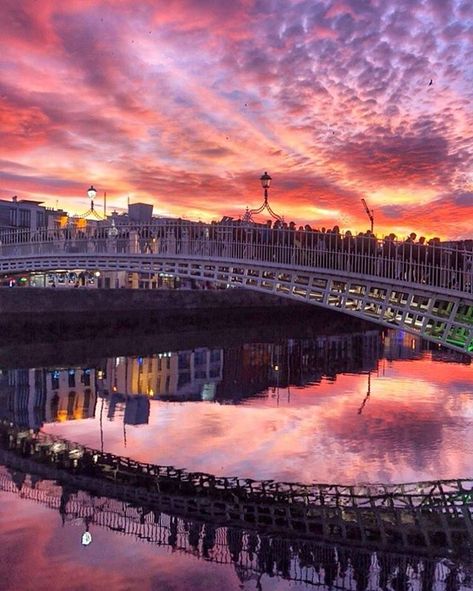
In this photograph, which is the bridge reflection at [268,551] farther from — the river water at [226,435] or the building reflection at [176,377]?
the building reflection at [176,377]

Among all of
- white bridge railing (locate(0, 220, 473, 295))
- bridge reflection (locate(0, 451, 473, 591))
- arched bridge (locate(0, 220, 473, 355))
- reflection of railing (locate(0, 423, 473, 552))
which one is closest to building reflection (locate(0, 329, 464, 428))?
arched bridge (locate(0, 220, 473, 355))

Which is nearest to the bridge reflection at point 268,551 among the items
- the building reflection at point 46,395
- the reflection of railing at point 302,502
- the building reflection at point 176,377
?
the reflection of railing at point 302,502

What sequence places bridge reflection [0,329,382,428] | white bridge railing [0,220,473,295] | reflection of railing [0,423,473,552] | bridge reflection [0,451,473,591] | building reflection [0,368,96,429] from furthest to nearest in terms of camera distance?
1. bridge reflection [0,329,382,428]
2. building reflection [0,368,96,429]
3. white bridge railing [0,220,473,295]
4. reflection of railing [0,423,473,552]
5. bridge reflection [0,451,473,591]

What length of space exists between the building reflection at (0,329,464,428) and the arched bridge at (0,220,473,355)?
4059 millimetres

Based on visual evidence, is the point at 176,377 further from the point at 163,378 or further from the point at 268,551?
the point at 268,551

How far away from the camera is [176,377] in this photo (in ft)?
80.4

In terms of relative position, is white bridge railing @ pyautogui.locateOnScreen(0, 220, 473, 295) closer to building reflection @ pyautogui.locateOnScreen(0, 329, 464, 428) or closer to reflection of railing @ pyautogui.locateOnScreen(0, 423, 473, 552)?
reflection of railing @ pyautogui.locateOnScreen(0, 423, 473, 552)

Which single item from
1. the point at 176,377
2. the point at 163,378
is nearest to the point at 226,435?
the point at 163,378

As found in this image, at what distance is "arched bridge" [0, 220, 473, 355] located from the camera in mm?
13578

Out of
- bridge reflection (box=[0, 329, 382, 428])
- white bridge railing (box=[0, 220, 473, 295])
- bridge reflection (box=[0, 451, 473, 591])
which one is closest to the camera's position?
bridge reflection (box=[0, 451, 473, 591])

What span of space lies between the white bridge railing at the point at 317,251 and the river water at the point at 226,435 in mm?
3653

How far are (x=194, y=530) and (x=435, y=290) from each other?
6.80 metres

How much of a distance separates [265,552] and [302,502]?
6.14ft

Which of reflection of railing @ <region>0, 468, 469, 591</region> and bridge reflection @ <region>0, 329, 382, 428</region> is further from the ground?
reflection of railing @ <region>0, 468, 469, 591</region>
